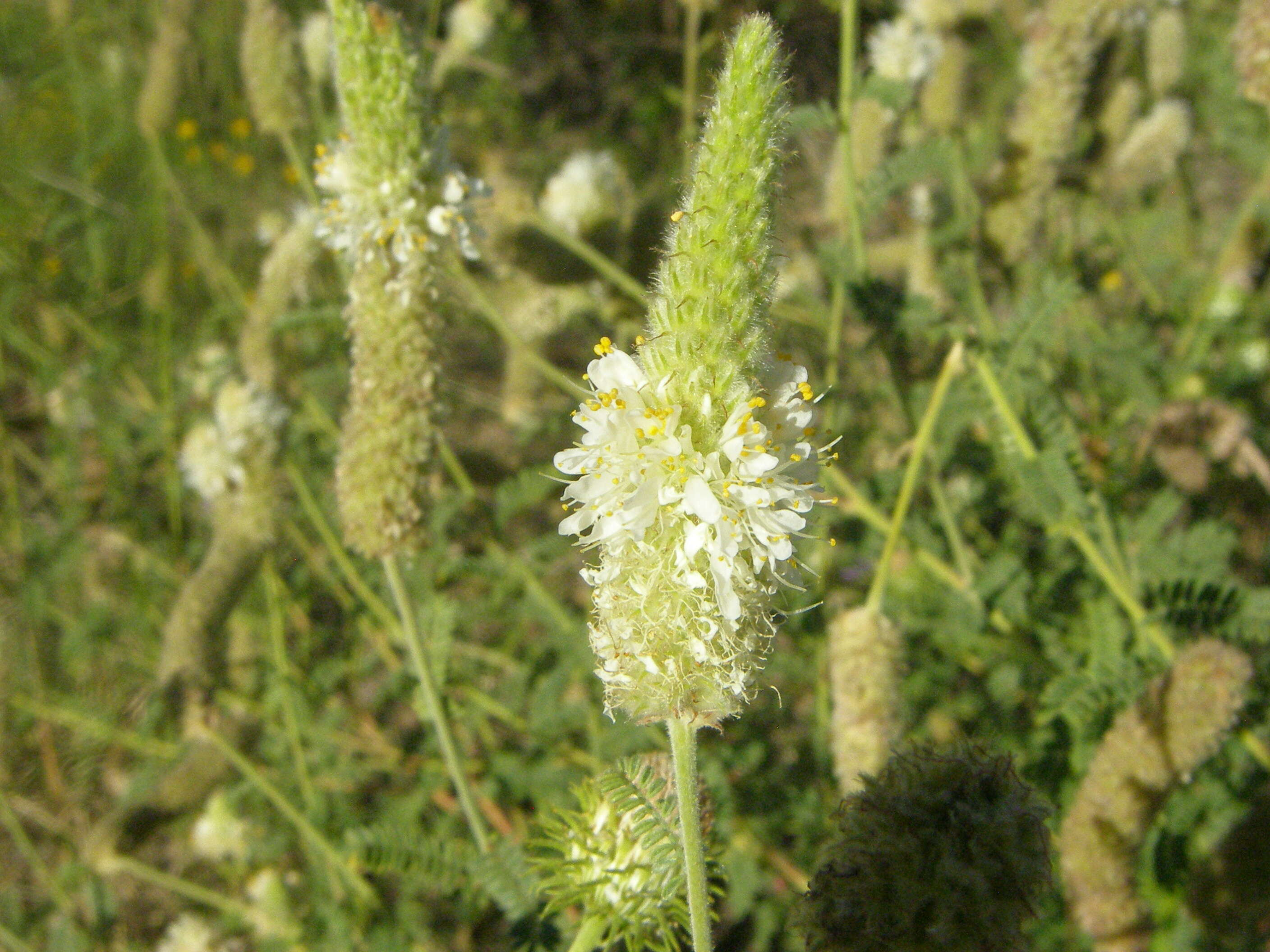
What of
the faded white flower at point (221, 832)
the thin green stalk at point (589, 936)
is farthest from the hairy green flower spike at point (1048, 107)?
the faded white flower at point (221, 832)

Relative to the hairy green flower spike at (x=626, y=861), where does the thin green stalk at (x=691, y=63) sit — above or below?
above

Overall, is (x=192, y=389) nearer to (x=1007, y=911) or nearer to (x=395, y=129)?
(x=395, y=129)

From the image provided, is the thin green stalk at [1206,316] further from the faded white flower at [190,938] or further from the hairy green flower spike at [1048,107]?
the faded white flower at [190,938]

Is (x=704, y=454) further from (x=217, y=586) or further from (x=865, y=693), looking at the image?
(x=217, y=586)

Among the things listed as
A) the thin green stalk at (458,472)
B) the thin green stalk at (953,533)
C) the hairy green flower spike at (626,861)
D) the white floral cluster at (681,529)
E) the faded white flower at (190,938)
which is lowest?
the hairy green flower spike at (626,861)

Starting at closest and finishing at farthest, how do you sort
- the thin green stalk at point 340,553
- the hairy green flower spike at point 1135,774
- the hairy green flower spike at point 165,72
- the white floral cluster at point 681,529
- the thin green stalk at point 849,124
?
the white floral cluster at point 681,529
the hairy green flower spike at point 1135,774
the thin green stalk at point 849,124
the thin green stalk at point 340,553
the hairy green flower spike at point 165,72

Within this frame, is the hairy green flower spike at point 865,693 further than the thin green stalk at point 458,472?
No

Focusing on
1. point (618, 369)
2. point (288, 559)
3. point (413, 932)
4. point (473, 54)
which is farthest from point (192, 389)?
point (618, 369)
